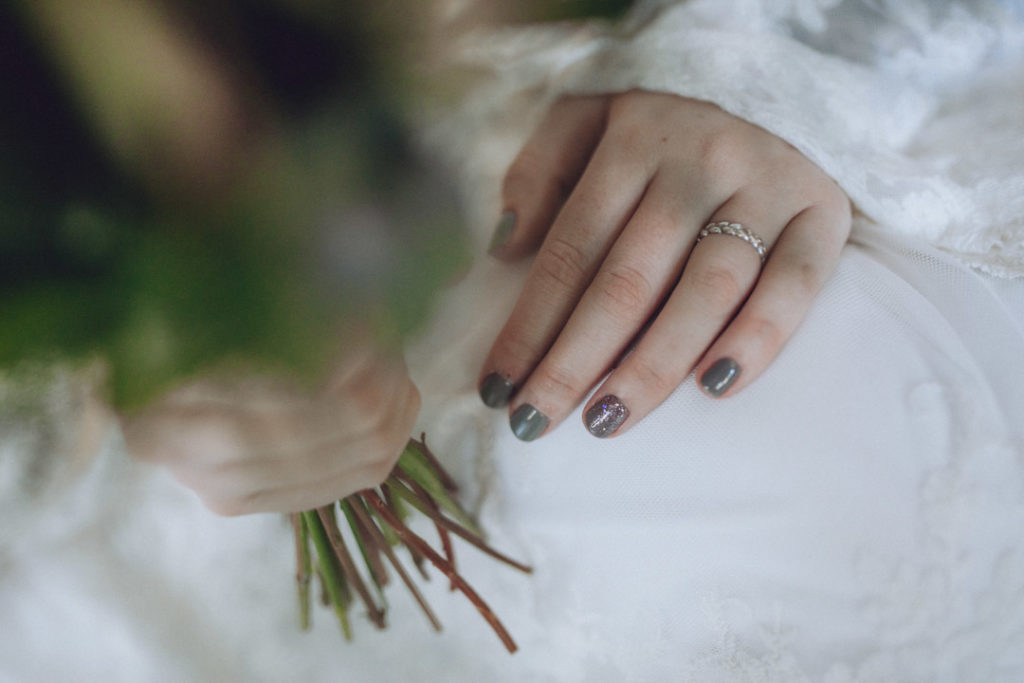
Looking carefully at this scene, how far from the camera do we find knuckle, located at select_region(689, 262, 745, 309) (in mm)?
433

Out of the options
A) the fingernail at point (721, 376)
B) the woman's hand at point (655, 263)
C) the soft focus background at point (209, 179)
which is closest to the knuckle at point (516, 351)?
the woman's hand at point (655, 263)

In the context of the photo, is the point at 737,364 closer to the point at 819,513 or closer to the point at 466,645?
the point at 819,513

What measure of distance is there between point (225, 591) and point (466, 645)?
0.19 metres

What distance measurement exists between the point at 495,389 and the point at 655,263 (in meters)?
0.13

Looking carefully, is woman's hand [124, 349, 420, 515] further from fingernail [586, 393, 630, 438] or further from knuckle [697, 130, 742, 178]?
knuckle [697, 130, 742, 178]

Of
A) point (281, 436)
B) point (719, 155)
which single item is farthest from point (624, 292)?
point (281, 436)

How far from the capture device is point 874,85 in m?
0.56

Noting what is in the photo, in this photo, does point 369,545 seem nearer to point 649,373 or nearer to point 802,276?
point 649,373

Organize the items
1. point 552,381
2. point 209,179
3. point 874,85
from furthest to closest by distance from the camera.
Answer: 1. point 874,85
2. point 552,381
3. point 209,179

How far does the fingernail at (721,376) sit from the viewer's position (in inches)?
16.6

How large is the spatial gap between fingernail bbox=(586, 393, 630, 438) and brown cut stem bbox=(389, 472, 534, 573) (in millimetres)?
116

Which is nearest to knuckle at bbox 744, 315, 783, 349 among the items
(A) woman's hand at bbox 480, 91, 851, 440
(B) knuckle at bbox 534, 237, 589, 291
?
(A) woman's hand at bbox 480, 91, 851, 440

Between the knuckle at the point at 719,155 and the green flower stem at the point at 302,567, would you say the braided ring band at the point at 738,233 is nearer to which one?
the knuckle at the point at 719,155

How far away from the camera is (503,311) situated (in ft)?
1.41
